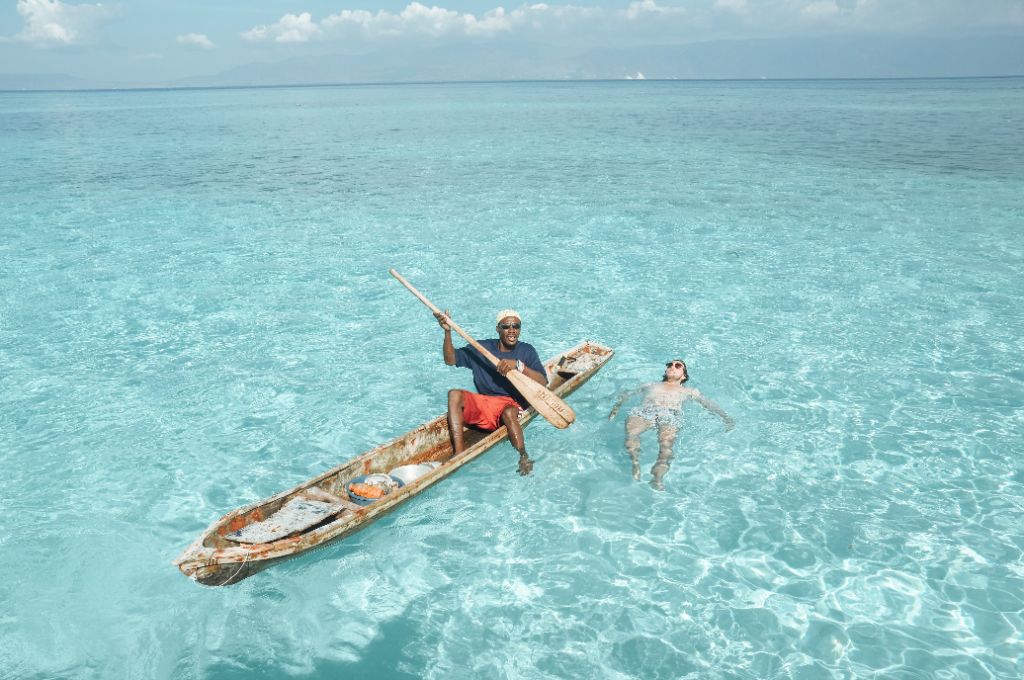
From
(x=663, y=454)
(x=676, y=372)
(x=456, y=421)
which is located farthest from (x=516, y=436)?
(x=676, y=372)

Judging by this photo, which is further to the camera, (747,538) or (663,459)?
(663,459)

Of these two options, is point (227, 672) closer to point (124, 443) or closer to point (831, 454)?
point (124, 443)

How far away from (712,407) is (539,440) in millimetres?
2909

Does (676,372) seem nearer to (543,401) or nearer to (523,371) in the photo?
(543,401)

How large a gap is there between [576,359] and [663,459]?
3.20 meters

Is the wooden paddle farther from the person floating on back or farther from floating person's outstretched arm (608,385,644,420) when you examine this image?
floating person's outstretched arm (608,385,644,420)

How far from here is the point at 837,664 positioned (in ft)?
21.9

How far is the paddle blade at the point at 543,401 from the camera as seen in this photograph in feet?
31.1

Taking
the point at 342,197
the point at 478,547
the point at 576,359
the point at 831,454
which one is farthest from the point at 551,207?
the point at 478,547

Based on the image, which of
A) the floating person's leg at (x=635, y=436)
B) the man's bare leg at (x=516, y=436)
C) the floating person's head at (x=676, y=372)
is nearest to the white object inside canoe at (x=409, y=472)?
the man's bare leg at (x=516, y=436)

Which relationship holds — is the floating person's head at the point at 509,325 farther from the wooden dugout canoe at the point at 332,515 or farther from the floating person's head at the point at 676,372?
the floating person's head at the point at 676,372

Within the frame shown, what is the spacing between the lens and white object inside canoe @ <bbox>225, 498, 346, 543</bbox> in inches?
288

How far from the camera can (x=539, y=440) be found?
10.4 metres

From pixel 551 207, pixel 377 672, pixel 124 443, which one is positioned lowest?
pixel 377 672
